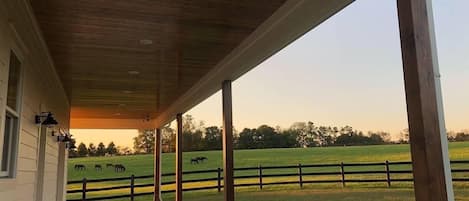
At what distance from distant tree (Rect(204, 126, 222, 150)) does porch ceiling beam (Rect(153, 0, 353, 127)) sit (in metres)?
7.04

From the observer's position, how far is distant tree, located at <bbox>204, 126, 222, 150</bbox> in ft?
43.7

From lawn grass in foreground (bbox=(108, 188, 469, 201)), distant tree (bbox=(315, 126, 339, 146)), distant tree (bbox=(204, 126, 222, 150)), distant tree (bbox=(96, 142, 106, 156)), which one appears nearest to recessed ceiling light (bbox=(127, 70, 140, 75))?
distant tree (bbox=(315, 126, 339, 146))

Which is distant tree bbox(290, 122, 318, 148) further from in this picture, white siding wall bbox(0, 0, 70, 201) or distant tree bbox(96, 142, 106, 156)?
distant tree bbox(96, 142, 106, 156)

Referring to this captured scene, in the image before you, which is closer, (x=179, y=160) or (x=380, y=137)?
(x=380, y=137)

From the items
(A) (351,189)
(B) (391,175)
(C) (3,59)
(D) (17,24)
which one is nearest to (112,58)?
(D) (17,24)

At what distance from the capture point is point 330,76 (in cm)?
1050

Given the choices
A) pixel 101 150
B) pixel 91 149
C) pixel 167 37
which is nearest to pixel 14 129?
pixel 167 37

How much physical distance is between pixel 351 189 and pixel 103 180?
8.37 metres

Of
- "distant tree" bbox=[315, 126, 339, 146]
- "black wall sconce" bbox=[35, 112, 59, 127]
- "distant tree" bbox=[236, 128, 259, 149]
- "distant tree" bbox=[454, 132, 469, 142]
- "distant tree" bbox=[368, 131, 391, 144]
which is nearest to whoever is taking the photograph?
"distant tree" bbox=[454, 132, 469, 142]

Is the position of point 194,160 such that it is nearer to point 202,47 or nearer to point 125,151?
point 125,151

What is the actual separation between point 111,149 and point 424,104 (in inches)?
633

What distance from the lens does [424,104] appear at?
1.94 m

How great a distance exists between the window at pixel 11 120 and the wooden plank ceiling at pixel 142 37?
518 mm

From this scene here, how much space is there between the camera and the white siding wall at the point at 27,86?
2963 millimetres
